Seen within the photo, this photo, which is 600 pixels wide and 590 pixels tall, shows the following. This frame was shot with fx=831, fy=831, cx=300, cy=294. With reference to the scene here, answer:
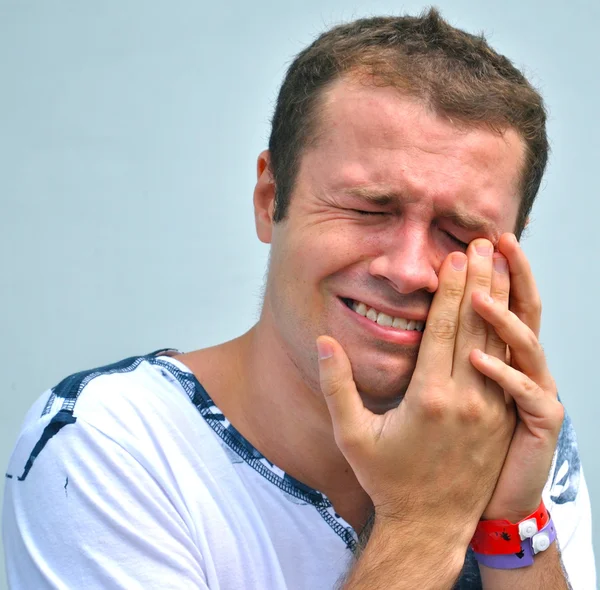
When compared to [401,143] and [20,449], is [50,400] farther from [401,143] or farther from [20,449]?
[401,143]

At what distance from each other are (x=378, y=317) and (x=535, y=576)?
21.7 inches

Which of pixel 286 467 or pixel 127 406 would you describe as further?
pixel 286 467

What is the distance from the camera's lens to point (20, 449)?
1.40m

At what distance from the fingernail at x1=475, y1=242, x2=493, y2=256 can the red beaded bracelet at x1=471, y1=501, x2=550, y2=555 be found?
482 millimetres

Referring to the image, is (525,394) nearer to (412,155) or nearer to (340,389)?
(340,389)

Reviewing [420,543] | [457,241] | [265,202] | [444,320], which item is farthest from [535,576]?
[265,202]

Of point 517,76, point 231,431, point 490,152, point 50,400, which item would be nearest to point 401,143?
point 490,152

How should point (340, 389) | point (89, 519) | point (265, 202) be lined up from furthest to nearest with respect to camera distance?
point (265, 202), point (340, 389), point (89, 519)

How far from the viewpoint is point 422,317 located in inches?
57.8

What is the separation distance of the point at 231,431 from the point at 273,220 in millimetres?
428

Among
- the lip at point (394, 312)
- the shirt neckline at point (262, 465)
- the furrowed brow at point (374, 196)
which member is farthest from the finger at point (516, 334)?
the shirt neckline at point (262, 465)

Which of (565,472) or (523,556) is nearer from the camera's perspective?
(523,556)

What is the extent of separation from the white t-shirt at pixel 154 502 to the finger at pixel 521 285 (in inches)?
19.2

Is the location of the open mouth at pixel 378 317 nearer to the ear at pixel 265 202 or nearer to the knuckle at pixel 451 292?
the knuckle at pixel 451 292
